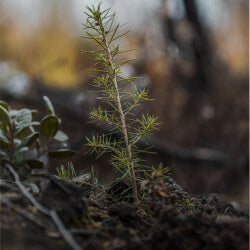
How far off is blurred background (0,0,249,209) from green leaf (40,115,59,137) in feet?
4.23

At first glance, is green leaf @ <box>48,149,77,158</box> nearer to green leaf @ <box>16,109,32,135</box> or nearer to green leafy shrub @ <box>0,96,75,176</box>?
green leafy shrub @ <box>0,96,75,176</box>

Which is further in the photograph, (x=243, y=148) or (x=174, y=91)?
(x=174, y=91)

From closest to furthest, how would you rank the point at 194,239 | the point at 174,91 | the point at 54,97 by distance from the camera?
1. the point at 194,239
2. the point at 54,97
3. the point at 174,91

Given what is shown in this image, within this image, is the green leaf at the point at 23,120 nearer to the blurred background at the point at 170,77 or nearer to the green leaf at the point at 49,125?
the green leaf at the point at 49,125

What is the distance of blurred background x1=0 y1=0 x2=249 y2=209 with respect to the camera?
223 cm

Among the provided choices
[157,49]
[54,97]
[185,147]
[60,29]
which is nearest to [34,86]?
[54,97]

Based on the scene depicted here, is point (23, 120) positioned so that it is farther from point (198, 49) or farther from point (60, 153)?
point (198, 49)

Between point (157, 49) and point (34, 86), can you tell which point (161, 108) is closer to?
point (157, 49)

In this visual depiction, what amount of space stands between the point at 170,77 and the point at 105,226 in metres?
2.19

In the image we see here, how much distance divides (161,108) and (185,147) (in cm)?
35

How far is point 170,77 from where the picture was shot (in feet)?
8.31

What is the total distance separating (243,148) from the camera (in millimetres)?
2287

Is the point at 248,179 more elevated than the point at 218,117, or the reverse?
the point at 218,117

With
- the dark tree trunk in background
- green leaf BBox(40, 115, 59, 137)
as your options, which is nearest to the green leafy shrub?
green leaf BBox(40, 115, 59, 137)
